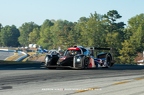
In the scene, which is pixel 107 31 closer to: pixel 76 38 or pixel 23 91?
pixel 76 38

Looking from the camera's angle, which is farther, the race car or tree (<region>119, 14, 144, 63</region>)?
tree (<region>119, 14, 144, 63</region>)

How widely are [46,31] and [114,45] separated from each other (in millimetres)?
69183

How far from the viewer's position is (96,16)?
106 metres

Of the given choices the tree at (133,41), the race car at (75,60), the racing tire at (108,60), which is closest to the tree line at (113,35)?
the tree at (133,41)

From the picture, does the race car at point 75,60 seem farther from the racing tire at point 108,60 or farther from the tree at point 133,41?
the tree at point 133,41

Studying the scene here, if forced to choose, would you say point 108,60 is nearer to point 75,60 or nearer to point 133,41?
point 75,60

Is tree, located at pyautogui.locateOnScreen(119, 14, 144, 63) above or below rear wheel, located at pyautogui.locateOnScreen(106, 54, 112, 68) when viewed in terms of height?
above

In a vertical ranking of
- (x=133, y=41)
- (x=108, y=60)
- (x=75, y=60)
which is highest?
(x=133, y=41)

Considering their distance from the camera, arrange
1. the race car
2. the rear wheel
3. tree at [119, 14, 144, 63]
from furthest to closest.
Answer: tree at [119, 14, 144, 63] < the rear wheel < the race car

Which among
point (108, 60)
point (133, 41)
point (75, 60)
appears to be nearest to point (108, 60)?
point (108, 60)

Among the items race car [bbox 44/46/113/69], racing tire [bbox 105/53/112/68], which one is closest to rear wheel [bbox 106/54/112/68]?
racing tire [bbox 105/53/112/68]

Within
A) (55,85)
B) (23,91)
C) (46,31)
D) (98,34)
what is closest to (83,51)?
(55,85)

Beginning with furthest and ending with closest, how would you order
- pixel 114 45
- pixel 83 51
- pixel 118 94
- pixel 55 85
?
pixel 114 45, pixel 83 51, pixel 55 85, pixel 118 94

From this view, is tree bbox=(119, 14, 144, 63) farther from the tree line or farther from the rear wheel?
the rear wheel
